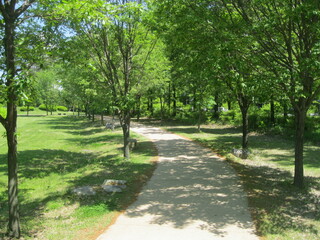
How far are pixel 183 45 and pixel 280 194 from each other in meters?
5.24

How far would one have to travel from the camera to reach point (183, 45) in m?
9.47

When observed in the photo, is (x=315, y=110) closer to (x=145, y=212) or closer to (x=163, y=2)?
(x=163, y=2)

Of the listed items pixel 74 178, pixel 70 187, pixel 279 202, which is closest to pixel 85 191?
pixel 70 187

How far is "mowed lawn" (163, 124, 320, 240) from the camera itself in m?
5.61

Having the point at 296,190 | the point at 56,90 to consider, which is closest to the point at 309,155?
the point at 296,190

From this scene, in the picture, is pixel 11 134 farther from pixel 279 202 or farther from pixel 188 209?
pixel 279 202

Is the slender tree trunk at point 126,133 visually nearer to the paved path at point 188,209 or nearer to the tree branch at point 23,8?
the paved path at point 188,209

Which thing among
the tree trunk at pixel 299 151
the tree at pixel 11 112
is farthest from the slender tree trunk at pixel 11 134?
the tree trunk at pixel 299 151

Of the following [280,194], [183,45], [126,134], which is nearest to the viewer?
[280,194]

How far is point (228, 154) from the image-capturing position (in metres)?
13.8

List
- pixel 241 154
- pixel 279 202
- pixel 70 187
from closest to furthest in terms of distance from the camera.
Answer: pixel 279 202 < pixel 70 187 < pixel 241 154

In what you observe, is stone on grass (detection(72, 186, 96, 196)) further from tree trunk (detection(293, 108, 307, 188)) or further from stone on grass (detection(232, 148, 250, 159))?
stone on grass (detection(232, 148, 250, 159))

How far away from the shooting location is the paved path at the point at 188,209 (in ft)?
17.8

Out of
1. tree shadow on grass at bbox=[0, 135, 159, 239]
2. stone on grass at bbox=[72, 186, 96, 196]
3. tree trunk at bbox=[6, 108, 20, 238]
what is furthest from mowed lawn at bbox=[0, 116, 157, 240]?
tree trunk at bbox=[6, 108, 20, 238]
